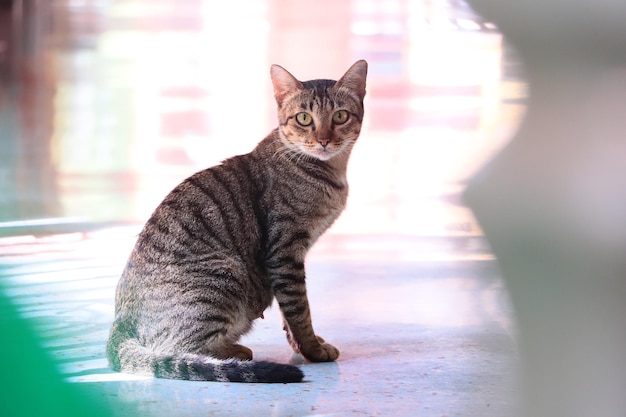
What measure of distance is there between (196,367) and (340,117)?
0.89 m

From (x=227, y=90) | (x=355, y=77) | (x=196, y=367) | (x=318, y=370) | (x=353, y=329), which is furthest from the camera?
(x=227, y=90)

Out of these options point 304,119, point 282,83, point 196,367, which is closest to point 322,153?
point 304,119

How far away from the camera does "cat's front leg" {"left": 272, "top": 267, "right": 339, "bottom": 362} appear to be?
2371 mm

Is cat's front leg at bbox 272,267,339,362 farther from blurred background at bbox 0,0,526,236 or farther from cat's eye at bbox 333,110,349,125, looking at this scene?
blurred background at bbox 0,0,526,236

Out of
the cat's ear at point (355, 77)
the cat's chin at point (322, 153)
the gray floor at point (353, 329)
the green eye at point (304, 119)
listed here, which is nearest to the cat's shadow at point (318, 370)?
the gray floor at point (353, 329)

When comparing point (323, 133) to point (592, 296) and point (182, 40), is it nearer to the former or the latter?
point (592, 296)

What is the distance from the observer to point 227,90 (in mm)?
4965

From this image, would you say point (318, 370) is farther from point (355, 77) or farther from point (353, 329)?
point (355, 77)

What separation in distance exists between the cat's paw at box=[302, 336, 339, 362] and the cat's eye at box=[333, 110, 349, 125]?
2.33 ft

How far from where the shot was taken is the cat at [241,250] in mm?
2287

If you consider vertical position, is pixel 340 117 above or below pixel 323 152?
above

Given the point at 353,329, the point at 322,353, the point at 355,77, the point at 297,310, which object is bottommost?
the point at 353,329

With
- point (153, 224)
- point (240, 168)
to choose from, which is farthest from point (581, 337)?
point (153, 224)

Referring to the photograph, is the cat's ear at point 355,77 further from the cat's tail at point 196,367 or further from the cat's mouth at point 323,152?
the cat's tail at point 196,367
